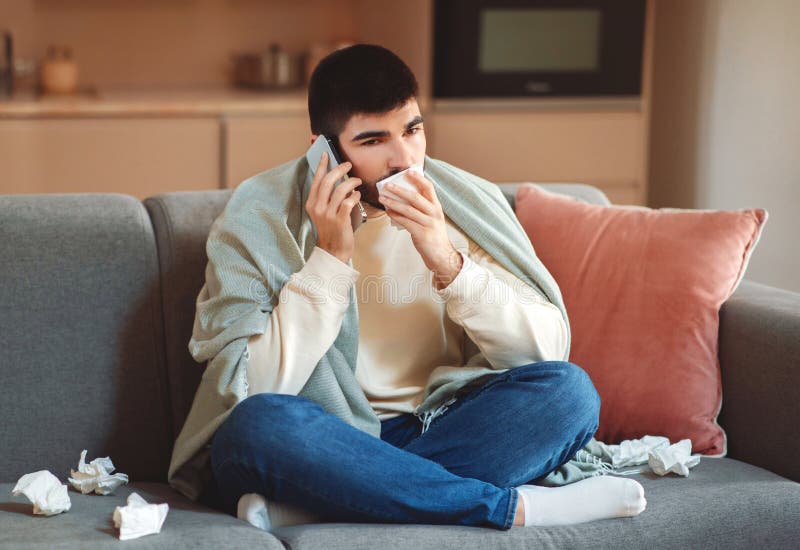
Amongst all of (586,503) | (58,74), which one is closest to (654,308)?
(586,503)

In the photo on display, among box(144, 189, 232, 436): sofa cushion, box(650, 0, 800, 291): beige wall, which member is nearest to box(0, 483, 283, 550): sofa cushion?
box(144, 189, 232, 436): sofa cushion

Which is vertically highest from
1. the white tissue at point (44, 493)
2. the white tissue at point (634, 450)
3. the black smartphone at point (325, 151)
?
the black smartphone at point (325, 151)

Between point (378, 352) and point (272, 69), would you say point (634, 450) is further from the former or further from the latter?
point (272, 69)

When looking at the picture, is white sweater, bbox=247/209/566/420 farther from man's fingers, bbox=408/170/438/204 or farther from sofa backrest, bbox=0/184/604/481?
sofa backrest, bbox=0/184/604/481

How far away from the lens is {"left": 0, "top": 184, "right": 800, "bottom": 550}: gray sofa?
5.82ft

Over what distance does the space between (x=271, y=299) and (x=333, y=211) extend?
0.59ft

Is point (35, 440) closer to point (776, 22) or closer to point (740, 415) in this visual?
point (740, 415)

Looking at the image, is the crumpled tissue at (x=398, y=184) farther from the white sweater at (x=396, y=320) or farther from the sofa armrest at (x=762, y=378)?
the sofa armrest at (x=762, y=378)

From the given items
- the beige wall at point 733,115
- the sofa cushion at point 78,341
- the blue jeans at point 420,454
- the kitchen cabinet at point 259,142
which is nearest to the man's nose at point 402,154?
the blue jeans at point 420,454

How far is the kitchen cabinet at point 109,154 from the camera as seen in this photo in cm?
373

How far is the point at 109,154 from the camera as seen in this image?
3793 millimetres

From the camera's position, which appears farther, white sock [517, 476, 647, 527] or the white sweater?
the white sweater

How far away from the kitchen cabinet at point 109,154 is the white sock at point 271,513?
7.94ft

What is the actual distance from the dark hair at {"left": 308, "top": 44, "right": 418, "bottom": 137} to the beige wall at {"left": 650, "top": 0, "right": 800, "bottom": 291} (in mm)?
1829
